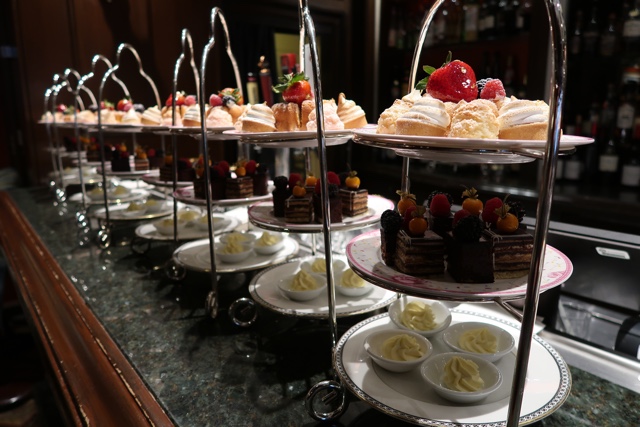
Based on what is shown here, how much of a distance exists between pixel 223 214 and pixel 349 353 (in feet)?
5.32

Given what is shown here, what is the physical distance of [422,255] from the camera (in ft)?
3.14

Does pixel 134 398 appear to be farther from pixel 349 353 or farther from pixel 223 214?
pixel 223 214

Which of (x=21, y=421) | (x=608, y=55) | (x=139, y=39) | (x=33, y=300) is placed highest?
(x=139, y=39)

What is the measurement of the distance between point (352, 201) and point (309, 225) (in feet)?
0.71

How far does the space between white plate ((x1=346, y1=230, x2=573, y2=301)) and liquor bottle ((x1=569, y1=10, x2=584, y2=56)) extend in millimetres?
2034

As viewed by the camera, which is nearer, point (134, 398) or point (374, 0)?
point (134, 398)

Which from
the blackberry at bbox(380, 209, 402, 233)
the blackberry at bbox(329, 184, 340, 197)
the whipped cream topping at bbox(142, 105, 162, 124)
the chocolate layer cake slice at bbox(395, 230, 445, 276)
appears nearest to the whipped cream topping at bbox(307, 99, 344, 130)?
the blackberry at bbox(329, 184, 340, 197)

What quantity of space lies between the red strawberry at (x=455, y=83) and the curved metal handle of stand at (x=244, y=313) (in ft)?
2.77

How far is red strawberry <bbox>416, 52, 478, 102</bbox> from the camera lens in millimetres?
956

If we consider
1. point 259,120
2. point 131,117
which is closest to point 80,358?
point 259,120

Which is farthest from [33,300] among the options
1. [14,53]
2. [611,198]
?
[14,53]

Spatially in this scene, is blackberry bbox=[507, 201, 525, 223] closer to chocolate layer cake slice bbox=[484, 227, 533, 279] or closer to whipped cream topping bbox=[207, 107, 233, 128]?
chocolate layer cake slice bbox=[484, 227, 533, 279]

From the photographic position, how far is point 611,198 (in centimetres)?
230

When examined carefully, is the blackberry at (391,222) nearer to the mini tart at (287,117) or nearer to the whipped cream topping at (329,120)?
the whipped cream topping at (329,120)
